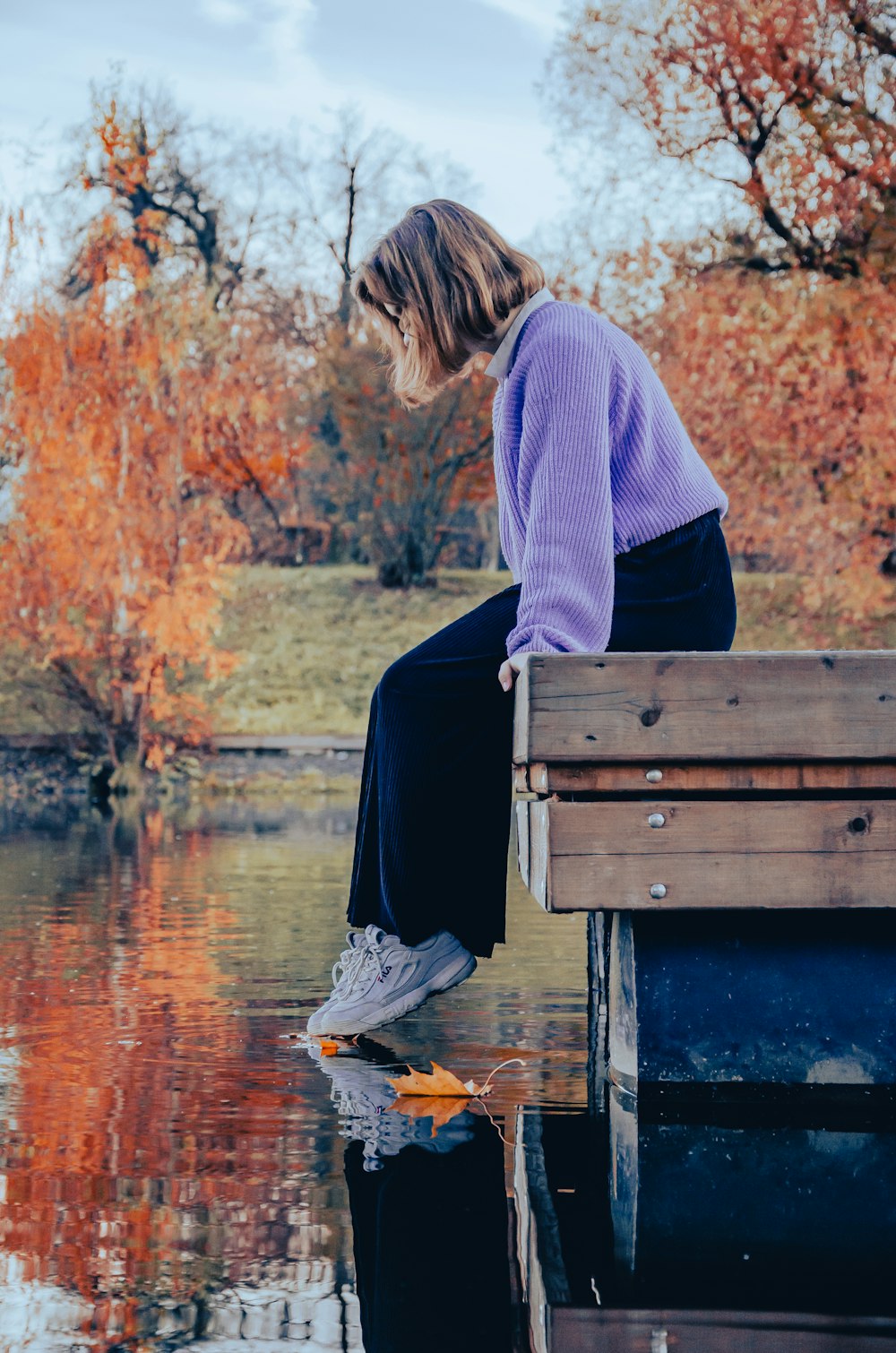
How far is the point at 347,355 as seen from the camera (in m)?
21.2

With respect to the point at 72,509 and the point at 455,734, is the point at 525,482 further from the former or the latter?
the point at 72,509

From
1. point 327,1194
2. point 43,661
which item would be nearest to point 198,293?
point 43,661

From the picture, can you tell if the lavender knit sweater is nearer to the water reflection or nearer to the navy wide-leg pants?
the navy wide-leg pants

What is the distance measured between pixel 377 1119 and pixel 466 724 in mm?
862

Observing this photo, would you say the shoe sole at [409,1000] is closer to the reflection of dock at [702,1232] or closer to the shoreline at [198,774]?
the reflection of dock at [702,1232]

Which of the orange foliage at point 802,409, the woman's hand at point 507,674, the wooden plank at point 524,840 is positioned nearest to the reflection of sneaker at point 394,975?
the wooden plank at point 524,840

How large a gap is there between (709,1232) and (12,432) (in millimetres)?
11004

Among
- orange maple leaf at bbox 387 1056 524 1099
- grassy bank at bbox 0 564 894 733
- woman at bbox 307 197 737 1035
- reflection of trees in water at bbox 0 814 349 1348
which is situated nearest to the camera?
reflection of trees in water at bbox 0 814 349 1348

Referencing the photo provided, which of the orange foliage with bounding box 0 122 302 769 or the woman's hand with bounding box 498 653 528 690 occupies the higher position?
the orange foliage with bounding box 0 122 302 769

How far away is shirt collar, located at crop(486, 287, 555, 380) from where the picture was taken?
11.6ft

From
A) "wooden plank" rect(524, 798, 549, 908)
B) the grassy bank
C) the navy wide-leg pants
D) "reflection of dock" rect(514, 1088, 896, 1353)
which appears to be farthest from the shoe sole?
the grassy bank

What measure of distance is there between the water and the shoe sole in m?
0.09

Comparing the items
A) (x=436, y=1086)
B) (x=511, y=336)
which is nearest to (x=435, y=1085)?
(x=436, y=1086)

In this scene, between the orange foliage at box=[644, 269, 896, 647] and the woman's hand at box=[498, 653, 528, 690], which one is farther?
the orange foliage at box=[644, 269, 896, 647]
